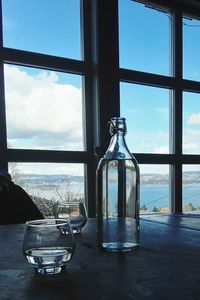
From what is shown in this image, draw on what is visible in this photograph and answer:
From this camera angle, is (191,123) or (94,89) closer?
(94,89)

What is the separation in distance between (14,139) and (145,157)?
143 centimetres

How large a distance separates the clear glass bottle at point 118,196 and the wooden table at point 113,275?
→ 48 millimetres

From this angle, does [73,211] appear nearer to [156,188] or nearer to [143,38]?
[156,188]

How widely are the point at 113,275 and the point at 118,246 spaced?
200 millimetres

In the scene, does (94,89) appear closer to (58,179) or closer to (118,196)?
(58,179)

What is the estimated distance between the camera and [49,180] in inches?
129

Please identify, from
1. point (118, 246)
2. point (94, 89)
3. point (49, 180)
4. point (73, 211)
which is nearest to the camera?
point (118, 246)

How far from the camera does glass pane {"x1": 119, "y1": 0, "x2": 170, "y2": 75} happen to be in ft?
12.2

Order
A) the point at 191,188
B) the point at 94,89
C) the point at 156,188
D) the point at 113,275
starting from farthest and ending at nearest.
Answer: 1. the point at 191,188
2. the point at 156,188
3. the point at 94,89
4. the point at 113,275

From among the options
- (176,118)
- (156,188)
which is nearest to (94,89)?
(176,118)

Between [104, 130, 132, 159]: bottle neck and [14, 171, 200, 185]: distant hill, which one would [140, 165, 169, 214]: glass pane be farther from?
[104, 130, 132, 159]: bottle neck

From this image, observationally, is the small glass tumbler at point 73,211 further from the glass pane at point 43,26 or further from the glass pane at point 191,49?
the glass pane at point 191,49

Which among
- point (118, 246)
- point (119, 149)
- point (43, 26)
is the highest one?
point (43, 26)

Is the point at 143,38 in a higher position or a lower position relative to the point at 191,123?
higher
